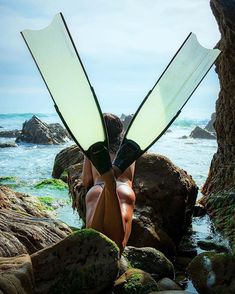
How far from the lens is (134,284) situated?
3900 millimetres

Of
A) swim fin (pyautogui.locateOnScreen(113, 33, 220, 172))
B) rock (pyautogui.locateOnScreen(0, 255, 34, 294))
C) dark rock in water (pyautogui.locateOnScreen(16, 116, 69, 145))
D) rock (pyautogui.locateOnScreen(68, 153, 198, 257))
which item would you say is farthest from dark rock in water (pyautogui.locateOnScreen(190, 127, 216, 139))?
rock (pyautogui.locateOnScreen(0, 255, 34, 294))

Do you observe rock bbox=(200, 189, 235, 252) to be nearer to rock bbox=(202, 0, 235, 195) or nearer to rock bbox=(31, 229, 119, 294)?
rock bbox=(202, 0, 235, 195)

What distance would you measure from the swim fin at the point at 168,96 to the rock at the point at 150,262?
1250 millimetres

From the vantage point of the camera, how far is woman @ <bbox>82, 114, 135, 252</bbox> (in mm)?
4131

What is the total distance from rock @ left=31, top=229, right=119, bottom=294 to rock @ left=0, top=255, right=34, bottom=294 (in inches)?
7.3

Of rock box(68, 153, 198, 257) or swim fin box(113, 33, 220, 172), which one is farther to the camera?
rock box(68, 153, 198, 257)

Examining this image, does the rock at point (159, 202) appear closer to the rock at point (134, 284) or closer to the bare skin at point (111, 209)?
the bare skin at point (111, 209)

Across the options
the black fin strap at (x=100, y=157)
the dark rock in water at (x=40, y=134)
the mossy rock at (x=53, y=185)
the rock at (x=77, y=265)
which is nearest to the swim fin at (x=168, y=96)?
the black fin strap at (x=100, y=157)

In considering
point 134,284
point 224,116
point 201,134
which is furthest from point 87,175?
point 201,134

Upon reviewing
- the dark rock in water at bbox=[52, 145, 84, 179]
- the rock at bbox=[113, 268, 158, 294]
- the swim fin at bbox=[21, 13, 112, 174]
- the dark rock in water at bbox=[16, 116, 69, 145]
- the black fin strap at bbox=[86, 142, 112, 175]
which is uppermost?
the swim fin at bbox=[21, 13, 112, 174]

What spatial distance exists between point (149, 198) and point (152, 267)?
198cm

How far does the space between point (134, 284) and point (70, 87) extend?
2179 mm

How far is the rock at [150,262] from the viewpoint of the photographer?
4.75 meters

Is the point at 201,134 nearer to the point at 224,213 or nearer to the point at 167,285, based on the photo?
the point at 224,213
